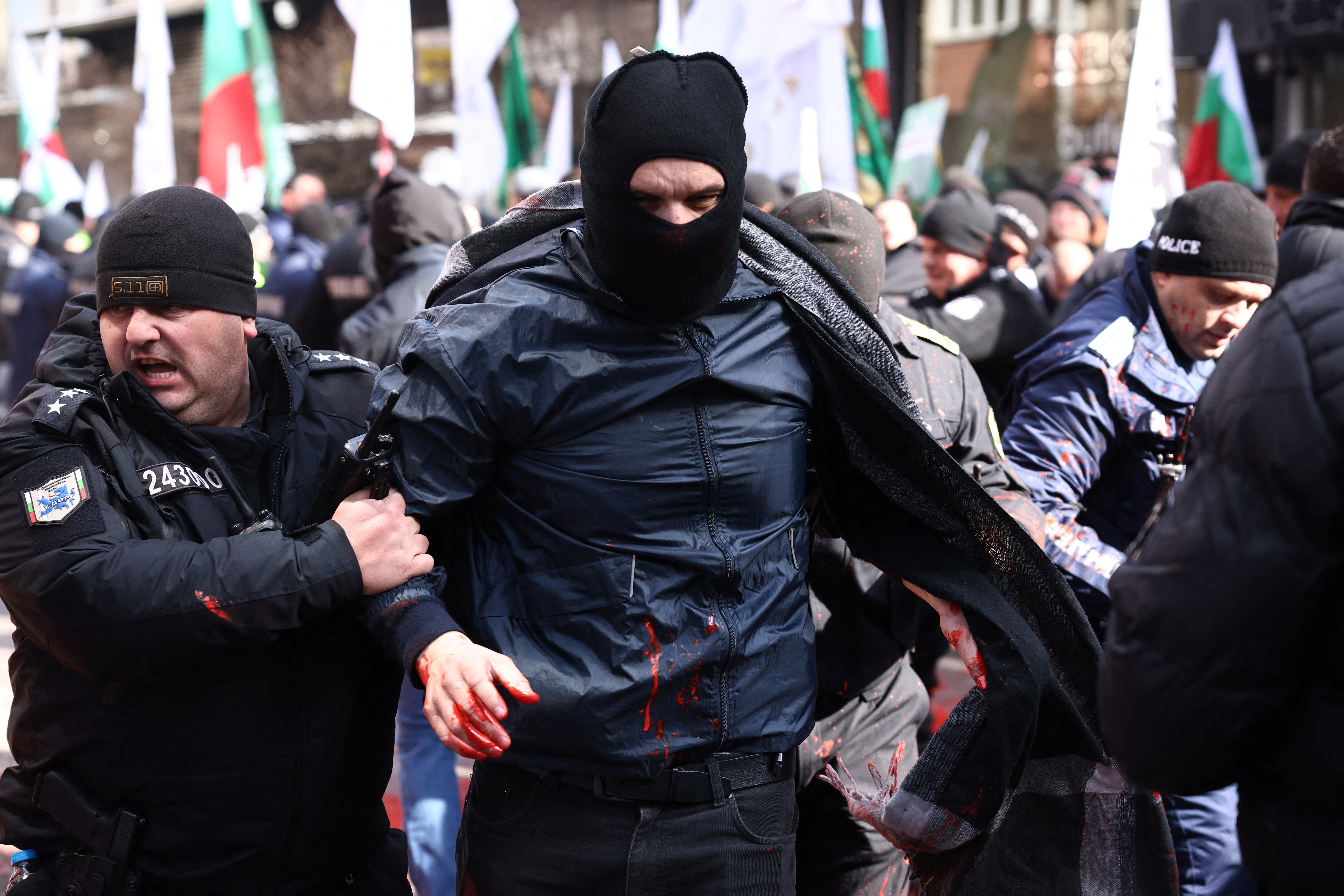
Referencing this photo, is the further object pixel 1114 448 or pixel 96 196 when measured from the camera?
pixel 96 196

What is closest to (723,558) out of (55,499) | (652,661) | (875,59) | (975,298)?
(652,661)

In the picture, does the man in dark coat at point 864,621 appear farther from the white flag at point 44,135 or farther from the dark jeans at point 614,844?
the white flag at point 44,135

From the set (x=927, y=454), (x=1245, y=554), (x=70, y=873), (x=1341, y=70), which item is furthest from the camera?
(x=1341, y=70)

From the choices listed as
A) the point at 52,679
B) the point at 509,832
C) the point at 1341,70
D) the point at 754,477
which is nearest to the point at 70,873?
the point at 52,679

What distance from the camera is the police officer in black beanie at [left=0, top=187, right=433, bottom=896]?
2.13m

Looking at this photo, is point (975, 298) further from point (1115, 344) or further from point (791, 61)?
point (791, 61)

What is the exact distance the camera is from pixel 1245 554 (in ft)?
4.98

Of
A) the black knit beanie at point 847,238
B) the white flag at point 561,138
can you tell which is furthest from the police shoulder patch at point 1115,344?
the white flag at point 561,138

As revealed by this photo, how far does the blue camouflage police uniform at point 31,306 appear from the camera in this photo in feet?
29.3

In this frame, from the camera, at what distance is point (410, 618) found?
2.15m

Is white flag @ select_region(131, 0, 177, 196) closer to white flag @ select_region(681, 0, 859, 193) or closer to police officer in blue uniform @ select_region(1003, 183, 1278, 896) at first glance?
white flag @ select_region(681, 0, 859, 193)

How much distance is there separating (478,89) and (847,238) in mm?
5462

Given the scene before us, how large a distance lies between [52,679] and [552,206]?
4.20ft

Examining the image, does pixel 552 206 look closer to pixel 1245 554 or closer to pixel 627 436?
pixel 627 436
